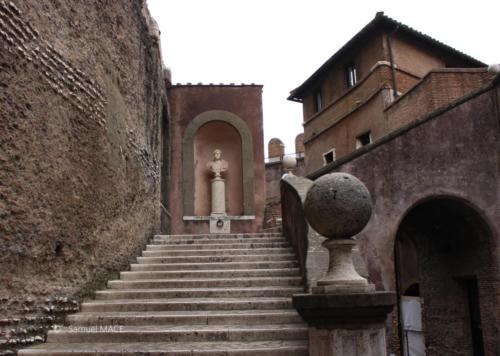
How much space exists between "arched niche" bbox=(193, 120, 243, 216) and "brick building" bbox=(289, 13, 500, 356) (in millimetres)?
4023

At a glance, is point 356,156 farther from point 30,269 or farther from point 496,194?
point 30,269

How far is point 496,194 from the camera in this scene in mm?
10352

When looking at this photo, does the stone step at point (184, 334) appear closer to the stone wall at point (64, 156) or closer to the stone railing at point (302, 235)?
the stone wall at point (64, 156)

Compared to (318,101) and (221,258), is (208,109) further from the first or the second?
(318,101)

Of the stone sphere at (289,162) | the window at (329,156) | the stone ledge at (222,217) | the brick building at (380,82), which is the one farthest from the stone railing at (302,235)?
the window at (329,156)

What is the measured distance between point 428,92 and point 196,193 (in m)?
7.28

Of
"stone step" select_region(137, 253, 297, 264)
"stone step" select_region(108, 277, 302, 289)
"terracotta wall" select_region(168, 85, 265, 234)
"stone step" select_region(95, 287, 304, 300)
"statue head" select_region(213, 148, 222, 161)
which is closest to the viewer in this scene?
"stone step" select_region(95, 287, 304, 300)

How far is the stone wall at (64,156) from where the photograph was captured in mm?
5137

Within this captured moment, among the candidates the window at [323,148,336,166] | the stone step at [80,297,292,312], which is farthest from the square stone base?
the window at [323,148,336,166]

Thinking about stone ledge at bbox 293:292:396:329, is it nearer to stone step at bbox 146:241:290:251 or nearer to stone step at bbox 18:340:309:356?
stone step at bbox 18:340:309:356

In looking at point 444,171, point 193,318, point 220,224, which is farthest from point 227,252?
point 220,224

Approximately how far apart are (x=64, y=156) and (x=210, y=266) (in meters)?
2.87

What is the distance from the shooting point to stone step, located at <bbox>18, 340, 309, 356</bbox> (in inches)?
203

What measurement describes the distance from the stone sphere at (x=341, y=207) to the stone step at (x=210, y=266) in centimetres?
335
